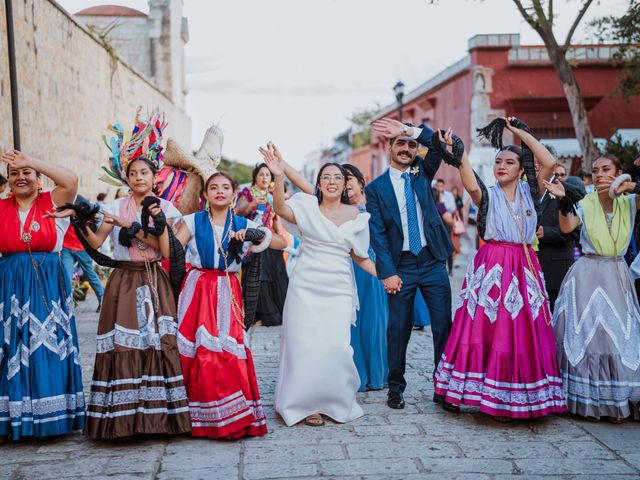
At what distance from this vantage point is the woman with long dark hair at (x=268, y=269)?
8656 millimetres

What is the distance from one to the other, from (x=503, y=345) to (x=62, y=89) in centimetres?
1007

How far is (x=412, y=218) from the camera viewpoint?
18.1 feet

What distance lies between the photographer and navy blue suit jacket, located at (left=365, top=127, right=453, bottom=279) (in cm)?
547

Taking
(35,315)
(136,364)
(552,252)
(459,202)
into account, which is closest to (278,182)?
(136,364)

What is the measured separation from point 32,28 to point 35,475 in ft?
28.1

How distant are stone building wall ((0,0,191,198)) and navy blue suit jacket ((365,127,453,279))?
5.98m

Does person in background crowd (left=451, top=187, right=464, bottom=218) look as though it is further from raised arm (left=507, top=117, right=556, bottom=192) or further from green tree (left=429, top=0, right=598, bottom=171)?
raised arm (left=507, top=117, right=556, bottom=192)

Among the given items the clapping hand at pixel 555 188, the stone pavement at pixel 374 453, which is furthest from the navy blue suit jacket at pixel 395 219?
the stone pavement at pixel 374 453

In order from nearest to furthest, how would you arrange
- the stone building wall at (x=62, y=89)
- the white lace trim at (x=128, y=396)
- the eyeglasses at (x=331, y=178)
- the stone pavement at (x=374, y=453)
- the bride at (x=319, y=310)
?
the stone pavement at (x=374, y=453) → the white lace trim at (x=128, y=396) → the bride at (x=319, y=310) → the eyeglasses at (x=331, y=178) → the stone building wall at (x=62, y=89)

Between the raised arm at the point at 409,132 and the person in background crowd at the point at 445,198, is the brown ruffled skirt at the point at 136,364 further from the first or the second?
the person in background crowd at the point at 445,198

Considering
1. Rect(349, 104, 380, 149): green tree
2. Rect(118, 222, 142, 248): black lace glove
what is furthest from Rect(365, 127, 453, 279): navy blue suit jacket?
Rect(349, 104, 380, 149): green tree

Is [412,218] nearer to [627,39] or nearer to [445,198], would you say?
[445,198]

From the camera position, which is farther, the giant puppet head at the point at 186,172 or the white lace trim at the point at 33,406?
the giant puppet head at the point at 186,172

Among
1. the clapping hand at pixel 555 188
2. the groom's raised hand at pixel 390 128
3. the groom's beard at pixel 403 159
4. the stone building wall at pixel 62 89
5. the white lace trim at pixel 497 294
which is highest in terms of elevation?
the stone building wall at pixel 62 89
